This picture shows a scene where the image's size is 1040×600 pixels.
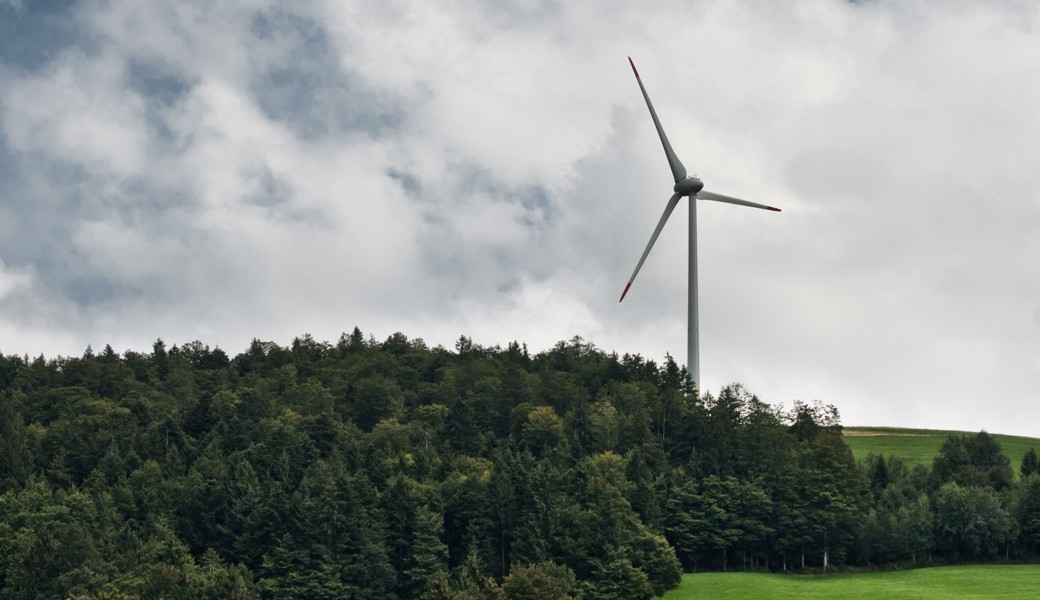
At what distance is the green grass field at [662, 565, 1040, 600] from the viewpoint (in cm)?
13612

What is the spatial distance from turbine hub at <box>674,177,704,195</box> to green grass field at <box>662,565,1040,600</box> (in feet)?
155

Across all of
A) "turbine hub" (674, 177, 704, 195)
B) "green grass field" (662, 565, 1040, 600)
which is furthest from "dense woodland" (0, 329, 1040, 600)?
"turbine hub" (674, 177, 704, 195)

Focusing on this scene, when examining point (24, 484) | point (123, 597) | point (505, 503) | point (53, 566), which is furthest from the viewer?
point (24, 484)

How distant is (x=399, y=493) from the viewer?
159750 mm

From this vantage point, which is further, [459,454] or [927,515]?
[459,454]

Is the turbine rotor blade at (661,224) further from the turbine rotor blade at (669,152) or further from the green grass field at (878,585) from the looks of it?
the green grass field at (878,585)

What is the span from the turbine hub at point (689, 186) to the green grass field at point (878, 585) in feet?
155

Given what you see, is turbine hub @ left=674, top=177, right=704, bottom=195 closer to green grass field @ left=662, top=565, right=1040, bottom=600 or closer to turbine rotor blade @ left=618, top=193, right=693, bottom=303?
turbine rotor blade @ left=618, top=193, right=693, bottom=303

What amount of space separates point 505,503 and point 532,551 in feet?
31.4

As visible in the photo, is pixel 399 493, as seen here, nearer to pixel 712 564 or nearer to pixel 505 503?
pixel 505 503

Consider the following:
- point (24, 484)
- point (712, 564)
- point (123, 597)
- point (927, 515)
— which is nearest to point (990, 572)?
point (927, 515)

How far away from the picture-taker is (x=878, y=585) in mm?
141875

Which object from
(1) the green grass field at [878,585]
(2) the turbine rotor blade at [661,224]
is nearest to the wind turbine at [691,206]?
(2) the turbine rotor blade at [661,224]

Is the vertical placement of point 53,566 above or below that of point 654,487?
below
